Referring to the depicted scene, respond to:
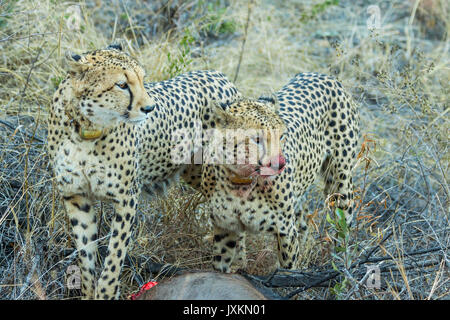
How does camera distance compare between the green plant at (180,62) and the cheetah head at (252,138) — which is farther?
the green plant at (180,62)

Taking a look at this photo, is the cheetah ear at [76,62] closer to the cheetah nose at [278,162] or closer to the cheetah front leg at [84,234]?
the cheetah front leg at [84,234]

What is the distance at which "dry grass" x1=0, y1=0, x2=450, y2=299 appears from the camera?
157 inches

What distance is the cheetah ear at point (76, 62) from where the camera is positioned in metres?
3.38

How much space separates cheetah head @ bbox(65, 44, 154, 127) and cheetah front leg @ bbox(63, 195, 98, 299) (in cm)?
59

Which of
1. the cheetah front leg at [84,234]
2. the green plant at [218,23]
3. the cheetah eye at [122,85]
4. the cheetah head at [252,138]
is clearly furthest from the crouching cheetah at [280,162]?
the green plant at [218,23]

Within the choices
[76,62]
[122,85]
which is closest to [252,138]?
[122,85]

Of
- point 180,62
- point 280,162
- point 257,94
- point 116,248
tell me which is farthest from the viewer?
point 257,94

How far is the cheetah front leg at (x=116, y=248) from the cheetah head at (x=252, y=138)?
2.05 ft

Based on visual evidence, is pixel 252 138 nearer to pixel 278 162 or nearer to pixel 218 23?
pixel 278 162

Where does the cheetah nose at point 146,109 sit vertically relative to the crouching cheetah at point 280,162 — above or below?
above

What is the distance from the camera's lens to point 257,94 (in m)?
6.18

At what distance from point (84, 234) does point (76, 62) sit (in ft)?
3.46

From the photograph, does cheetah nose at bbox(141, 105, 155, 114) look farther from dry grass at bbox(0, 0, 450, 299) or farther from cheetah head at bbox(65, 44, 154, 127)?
dry grass at bbox(0, 0, 450, 299)

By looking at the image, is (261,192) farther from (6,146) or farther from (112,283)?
(6,146)
